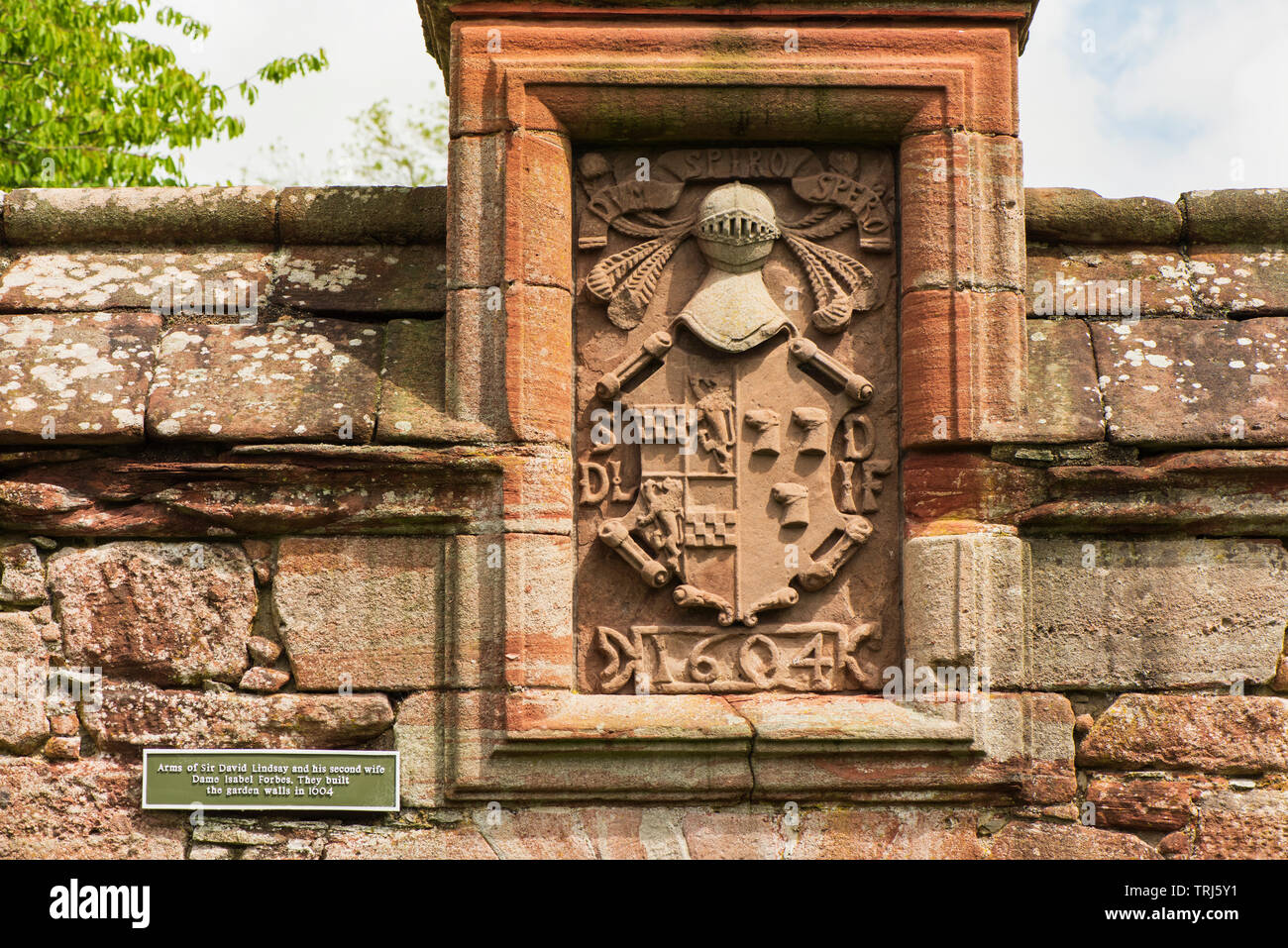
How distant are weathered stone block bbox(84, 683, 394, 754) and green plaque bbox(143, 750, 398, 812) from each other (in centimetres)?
5

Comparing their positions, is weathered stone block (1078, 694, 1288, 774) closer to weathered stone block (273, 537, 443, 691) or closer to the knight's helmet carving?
the knight's helmet carving

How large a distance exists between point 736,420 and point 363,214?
64.1 inches

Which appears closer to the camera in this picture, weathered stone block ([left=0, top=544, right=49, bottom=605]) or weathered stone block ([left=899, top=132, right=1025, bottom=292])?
weathered stone block ([left=0, top=544, right=49, bottom=605])

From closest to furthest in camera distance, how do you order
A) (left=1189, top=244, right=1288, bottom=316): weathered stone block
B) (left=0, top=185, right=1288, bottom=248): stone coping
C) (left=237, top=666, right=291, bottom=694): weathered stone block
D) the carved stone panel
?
(left=237, top=666, right=291, bottom=694): weathered stone block → the carved stone panel → (left=1189, top=244, right=1288, bottom=316): weathered stone block → (left=0, top=185, right=1288, bottom=248): stone coping

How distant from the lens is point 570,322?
4.53m

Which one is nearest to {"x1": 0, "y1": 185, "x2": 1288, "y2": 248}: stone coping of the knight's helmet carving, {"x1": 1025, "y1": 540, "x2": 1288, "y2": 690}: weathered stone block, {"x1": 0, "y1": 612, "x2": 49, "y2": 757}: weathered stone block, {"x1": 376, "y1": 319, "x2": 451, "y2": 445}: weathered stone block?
{"x1": 376, "y1": 319, "x2": 451, "y2": 445}: weathered stone block

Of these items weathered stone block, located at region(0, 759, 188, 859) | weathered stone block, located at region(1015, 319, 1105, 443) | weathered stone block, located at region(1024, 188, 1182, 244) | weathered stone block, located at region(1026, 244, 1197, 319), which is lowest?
weathered stone block, located at region(0, 759, 188, 859)

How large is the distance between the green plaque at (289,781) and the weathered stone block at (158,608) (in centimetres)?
30

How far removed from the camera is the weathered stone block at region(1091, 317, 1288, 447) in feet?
14.3

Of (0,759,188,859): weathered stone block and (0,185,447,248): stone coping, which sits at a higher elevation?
(0,185,447,248): stone coping

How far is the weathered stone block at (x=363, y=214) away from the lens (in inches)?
191

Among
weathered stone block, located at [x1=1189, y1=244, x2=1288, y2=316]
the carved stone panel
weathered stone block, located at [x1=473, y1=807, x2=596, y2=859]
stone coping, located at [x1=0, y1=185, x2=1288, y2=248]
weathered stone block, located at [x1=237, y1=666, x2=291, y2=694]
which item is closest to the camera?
weathered stone block, located at [x1=473, y1=807, x2=596, y2=859]

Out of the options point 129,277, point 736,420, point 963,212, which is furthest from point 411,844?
point 963,212

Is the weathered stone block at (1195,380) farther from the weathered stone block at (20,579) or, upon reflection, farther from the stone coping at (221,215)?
the weathered stone block at (20,579)
